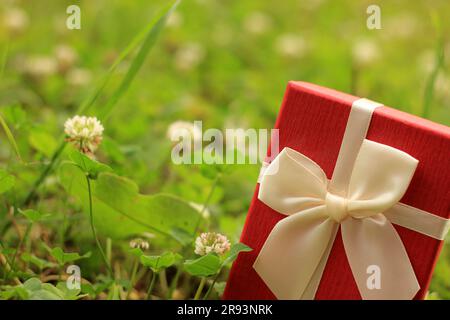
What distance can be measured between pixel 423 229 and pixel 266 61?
100 cm

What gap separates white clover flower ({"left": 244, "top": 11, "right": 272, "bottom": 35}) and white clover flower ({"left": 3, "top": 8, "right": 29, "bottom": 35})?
56cm

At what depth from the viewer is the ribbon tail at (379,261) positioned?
21.5 inches

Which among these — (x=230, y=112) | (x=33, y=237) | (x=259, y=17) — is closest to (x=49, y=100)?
(x=230, y=112)

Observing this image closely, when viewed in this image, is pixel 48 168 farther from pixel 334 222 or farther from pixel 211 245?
pixel 334 222

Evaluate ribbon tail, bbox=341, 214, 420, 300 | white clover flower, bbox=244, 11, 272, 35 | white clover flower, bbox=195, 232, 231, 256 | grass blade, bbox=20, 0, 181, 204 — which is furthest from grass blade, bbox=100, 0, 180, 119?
white clover flower, bbox=244, 11, 272, 35

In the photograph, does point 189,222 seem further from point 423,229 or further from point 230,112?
point 230,112

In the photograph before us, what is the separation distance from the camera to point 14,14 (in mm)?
1395

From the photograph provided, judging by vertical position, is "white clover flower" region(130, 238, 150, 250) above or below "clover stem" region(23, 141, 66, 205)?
below

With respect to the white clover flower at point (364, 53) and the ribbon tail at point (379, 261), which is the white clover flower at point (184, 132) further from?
the white clover flower at point (364, 53)

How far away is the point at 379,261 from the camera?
1.83ft

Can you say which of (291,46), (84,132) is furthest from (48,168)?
(291,46)

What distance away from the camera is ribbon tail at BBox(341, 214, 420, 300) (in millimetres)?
546

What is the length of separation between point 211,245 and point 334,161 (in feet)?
0.47

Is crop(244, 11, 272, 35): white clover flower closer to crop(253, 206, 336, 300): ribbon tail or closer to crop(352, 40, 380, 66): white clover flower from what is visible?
crop(352, 40, 380, 66): white clover flower
